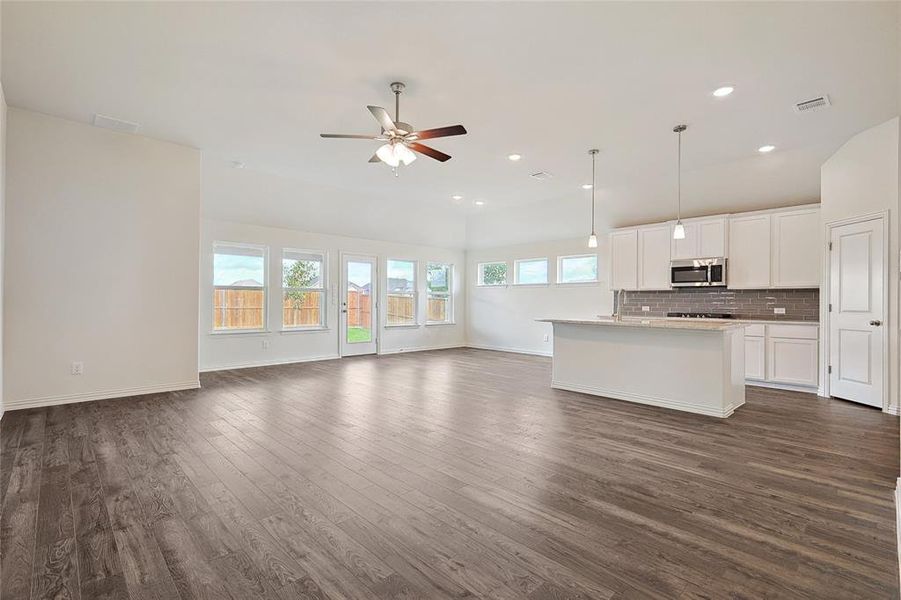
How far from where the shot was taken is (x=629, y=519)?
2.28m

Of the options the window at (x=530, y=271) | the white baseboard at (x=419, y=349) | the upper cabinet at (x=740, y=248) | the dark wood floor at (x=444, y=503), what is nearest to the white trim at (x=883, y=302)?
the upper cabinet at (x=740, y=248)

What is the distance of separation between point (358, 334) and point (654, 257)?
576cm

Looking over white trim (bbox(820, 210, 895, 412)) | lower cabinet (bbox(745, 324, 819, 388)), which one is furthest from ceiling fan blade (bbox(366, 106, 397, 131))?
lower cabinet (bbox(745, 324, 819, 388))

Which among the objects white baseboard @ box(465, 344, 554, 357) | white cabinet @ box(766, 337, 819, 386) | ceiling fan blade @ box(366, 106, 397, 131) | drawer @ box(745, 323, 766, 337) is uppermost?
ceiling fan blade @ box(366, 106, 397, 131)

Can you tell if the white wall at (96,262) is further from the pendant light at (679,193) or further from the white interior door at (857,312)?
the white interior door at (857,312)

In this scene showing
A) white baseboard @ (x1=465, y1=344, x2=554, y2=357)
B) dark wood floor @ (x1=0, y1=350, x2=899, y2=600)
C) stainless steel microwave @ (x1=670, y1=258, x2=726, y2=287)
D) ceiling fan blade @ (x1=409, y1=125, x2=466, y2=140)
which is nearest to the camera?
dark wood floor @ (x1=0, y1=350, x2=899, y2=600)

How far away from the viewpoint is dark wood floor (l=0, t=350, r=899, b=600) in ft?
5.91

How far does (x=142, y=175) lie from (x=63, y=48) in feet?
6.48

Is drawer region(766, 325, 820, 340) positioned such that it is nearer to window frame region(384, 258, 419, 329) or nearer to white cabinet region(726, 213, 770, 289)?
white cabinet region(726, 213, 770, 289)

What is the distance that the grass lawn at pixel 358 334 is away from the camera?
28.8 feet

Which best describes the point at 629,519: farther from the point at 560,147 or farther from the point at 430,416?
the point at 560,147

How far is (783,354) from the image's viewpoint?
18.9 ft

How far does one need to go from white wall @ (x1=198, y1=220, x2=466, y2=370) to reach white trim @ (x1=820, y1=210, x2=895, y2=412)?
703cm

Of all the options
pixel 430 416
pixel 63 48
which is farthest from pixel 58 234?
pixel 430 416
